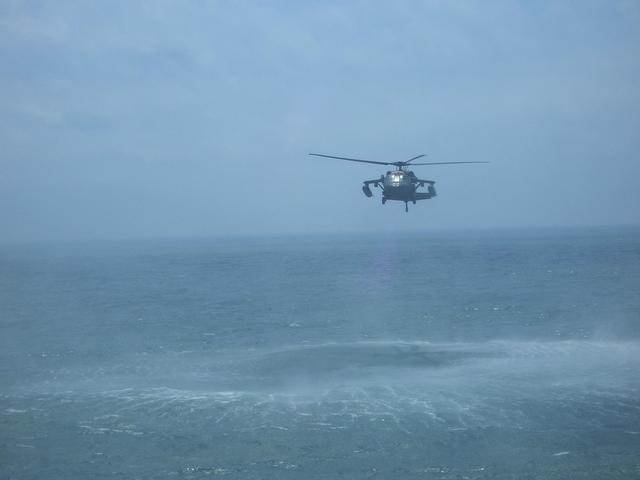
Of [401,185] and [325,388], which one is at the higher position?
[401,185]

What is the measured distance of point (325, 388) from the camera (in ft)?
136

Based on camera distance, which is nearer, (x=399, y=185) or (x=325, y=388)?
(x=399, y=185)

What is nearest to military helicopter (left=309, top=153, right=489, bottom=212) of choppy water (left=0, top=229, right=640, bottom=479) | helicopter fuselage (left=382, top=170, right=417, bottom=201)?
helicopter fuselage (left=382, top=170, right=417, bottom=201)

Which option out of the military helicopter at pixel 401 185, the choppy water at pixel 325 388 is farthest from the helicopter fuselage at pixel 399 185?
the choppy water at pixel 325 388

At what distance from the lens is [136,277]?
13688cm

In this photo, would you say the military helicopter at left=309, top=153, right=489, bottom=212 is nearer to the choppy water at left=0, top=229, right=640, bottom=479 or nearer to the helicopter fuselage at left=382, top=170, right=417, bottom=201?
the helicopter fuselage at left=382, top=170, right=417, bottom=201

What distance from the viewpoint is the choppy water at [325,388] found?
29.6m

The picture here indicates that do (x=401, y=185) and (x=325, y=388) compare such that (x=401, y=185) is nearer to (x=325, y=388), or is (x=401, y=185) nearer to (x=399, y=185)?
(x=399, y=185)

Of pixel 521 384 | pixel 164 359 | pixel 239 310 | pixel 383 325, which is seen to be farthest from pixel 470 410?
pixel 239 310

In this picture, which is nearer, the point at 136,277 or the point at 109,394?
the point at 109,394

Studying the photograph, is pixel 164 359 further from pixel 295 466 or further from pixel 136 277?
pixel 136 277

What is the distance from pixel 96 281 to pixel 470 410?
350 ft

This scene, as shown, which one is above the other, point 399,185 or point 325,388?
point 399,185

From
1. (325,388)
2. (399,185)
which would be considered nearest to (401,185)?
(399,185)
